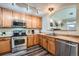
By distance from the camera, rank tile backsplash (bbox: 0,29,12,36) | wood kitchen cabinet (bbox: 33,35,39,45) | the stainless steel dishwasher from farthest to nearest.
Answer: wood kitchen cabinet (bbox: 33,35,39,45) → tile backsplash (bbox: 0,29,12,36) → the stainless steel dishwasher

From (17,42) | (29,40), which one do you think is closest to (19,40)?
(17,42)

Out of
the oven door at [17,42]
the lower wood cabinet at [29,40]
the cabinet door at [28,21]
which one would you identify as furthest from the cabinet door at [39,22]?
the oven door at [17,42]

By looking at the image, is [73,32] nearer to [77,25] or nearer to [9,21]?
[77,25]

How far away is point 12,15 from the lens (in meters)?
1.22

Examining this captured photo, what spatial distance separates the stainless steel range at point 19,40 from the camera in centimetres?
136

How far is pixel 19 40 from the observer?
149cm

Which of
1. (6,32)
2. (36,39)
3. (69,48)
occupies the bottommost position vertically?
(69,48)

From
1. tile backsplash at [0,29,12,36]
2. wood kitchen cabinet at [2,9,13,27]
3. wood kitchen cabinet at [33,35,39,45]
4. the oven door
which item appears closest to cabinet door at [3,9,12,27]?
wood kitchen cabinet at [2,9,13,27]

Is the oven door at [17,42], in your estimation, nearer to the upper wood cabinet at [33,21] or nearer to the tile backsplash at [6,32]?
the tile backsplash at [6,32]

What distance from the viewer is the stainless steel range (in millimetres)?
1365

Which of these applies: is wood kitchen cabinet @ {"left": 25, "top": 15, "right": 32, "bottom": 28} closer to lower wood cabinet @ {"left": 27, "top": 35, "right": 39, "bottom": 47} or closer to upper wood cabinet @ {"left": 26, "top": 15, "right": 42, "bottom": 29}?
upper wood cabinet @ {"left": 26, "top": 15, "right": 42, "bottom": 29}

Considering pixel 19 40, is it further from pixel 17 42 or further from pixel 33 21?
pixel 33 21

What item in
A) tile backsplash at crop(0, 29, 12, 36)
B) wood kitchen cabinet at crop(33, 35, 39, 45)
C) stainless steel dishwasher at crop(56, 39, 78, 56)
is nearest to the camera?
stainless steel dishwasher at crop(56, 39, 78, 56)

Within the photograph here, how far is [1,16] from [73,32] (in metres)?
1.22
